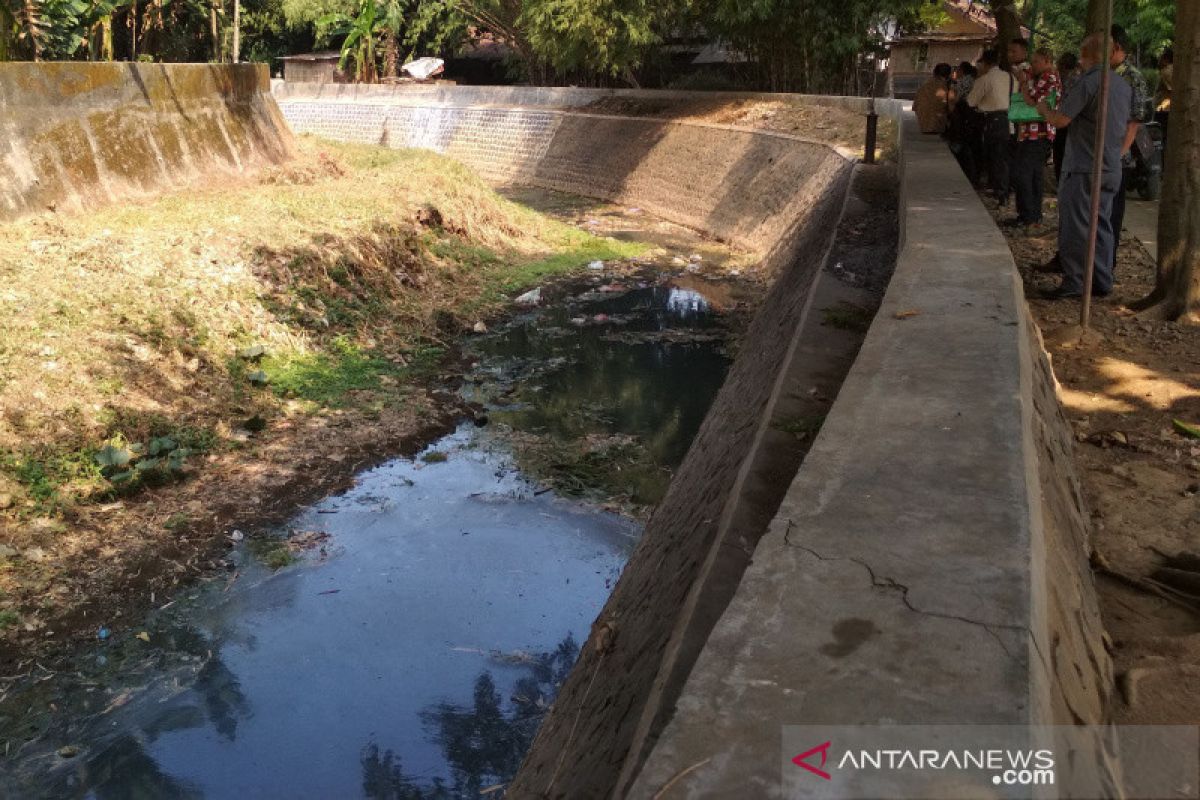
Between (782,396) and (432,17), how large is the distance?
28.7 m

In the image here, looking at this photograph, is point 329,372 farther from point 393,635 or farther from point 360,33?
point 360,33

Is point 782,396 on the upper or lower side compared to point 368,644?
upper

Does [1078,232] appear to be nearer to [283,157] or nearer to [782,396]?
[782,396]

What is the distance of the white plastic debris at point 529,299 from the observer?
39.8 feet

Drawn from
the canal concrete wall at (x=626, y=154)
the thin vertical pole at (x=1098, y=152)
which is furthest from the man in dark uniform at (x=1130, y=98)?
the canal concrete wall at (x=626, y=154)

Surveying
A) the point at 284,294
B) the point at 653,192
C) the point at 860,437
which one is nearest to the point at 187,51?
the point at 653,192

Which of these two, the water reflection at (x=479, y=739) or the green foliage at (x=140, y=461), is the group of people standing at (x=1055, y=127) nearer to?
the water reflection at (x=479, y=739)

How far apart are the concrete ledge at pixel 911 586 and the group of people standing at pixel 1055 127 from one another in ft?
9.59

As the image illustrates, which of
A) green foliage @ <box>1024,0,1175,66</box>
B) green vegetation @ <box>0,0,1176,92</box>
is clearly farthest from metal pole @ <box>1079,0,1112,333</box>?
green foliage @ <box>1024,0,1175,66</box>

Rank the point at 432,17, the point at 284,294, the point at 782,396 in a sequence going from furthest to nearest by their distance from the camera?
the point at 432,17 < the point at 284,294 < the point at 782,396

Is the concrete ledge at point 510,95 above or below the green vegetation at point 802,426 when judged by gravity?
above

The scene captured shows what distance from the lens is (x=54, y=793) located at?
14.5ft

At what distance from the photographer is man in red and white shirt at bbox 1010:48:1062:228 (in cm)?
912

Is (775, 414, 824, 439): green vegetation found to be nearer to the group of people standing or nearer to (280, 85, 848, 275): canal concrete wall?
the group of people standing
